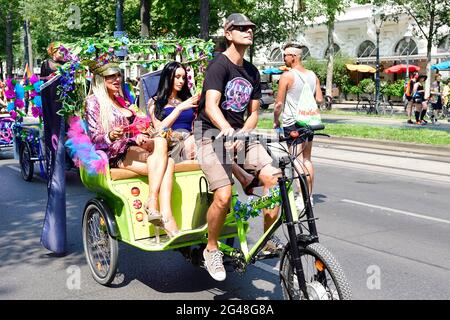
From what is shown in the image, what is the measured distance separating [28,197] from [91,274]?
13.1ft

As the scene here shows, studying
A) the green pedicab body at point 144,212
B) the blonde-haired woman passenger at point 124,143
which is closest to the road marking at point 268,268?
the green pedicab body at point 144,212

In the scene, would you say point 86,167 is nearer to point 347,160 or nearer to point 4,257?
point 4,257

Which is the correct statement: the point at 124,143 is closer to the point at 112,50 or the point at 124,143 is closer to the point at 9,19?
the point at 112,50

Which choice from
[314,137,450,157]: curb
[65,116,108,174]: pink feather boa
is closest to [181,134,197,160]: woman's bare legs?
[65,116,108,174]: pink feather boa

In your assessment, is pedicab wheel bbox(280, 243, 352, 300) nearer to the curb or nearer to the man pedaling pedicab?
the man pedaling pedicab

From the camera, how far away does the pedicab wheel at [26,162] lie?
10055 millimetres

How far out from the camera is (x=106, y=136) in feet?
16.7

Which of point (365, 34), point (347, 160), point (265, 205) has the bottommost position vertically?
point (347, 160)

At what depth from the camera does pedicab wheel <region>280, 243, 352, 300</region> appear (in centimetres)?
363

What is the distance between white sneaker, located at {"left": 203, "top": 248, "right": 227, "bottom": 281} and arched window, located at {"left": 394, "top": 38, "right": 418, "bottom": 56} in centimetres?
3733

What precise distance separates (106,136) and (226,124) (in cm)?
136

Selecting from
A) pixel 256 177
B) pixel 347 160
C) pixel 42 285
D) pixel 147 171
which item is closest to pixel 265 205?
pixel 256 177

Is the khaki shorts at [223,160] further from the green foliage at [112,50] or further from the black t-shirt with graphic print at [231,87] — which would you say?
the green foliage at [112,50]
